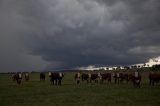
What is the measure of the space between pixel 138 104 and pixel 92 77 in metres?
28.0

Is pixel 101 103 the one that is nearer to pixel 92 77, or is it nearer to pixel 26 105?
pixel 26 105

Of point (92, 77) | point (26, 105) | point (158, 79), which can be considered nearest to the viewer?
point (26, 105)

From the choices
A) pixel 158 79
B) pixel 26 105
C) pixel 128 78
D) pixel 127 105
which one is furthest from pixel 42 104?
pixel 128 78

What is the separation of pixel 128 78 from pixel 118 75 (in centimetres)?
246

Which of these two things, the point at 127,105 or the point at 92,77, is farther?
the point at 92,77

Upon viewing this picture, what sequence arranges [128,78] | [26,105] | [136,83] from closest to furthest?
[26,105], [136,83], [128,78]

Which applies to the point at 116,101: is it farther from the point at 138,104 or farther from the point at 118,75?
the point at 118,75

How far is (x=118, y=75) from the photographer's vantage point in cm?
4638

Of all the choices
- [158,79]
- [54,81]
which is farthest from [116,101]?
[54,81]

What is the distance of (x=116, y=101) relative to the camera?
21.4 metres

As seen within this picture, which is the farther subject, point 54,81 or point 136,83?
point 54,81

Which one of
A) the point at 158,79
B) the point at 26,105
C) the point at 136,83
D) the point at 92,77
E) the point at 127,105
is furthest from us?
the point at 92,77

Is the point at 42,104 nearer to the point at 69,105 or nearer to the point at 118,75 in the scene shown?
the point at 69,105

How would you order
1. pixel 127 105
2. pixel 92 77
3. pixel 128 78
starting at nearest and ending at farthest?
pixel 127 105
pixel 128 78
pixel 92 77
